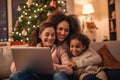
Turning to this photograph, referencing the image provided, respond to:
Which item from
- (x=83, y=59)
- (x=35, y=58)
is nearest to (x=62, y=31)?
(x=83, y=59)

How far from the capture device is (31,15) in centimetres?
430

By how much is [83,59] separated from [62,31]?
353mm

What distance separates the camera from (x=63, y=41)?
2119mm

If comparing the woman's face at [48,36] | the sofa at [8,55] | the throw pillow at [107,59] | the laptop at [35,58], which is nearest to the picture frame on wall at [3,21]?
the sofa at [8,55]

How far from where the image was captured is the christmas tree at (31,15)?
4227 mm

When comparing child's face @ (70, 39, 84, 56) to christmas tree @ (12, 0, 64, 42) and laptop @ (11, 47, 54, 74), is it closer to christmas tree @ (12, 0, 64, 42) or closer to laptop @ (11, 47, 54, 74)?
laptop @ (11, 47, 54, 74)

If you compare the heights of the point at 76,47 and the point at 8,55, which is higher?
the point at 76,47

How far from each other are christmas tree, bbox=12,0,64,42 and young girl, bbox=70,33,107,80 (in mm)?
2252

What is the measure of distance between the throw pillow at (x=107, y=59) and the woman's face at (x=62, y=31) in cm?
49

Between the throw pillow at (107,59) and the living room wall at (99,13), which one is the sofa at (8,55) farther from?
the living room wall at (99,13)

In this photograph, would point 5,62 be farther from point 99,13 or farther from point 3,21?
point 99,13

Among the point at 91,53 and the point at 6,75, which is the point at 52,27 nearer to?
the point at 91,53

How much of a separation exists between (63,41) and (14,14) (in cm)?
360

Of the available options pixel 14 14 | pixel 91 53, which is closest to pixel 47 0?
pixel 14 14
